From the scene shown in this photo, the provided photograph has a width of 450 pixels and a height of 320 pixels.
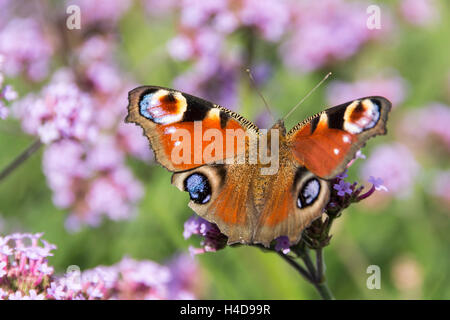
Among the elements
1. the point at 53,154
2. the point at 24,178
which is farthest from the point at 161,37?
the point at 53,154

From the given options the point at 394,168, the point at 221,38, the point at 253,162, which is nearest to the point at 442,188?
the point at 394,168

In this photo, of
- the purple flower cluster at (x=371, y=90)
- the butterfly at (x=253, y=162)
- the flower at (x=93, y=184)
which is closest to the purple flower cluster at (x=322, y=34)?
the purple flower cluster at (x=371, y=90)

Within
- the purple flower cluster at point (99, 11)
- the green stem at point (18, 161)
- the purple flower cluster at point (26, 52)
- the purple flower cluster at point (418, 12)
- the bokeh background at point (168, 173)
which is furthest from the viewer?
the purple flower cluster at point (418, 12)

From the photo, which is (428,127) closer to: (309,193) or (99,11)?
(99,11)

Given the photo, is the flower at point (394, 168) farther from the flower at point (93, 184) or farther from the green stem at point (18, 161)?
the green stem at point (18, 161)
